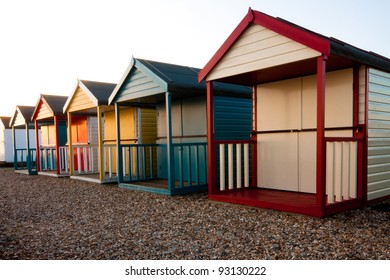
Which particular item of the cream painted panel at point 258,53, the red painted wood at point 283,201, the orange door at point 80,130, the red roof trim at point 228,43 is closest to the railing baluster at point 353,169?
the red painted wood at point 283,201

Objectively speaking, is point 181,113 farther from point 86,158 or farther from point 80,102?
point 86,158

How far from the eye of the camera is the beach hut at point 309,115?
15.3ft

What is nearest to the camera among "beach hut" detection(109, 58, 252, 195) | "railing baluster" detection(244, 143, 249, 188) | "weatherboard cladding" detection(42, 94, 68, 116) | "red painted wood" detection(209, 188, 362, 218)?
"red painted wood" detection(209, 188, 362, 218)

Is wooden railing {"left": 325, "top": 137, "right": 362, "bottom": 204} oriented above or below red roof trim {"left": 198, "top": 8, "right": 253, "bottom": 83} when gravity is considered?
below

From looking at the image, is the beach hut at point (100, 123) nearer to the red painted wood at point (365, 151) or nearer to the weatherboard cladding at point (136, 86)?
the weatherboard cladding at point (136, 86)

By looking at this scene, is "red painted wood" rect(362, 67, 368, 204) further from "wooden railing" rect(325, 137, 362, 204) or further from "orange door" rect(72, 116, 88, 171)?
"orange door" rect(72, 116, 88, 171)

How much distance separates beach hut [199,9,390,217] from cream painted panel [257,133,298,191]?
0.06 ft

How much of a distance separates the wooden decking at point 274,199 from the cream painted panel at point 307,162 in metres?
0.17

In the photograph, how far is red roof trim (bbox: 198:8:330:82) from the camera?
438cm

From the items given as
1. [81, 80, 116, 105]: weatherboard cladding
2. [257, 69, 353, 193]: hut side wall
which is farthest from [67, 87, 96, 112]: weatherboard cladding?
[257, 69, 353, 193]: hut side wall

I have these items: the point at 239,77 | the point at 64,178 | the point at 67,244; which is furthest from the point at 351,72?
the point at 64,178

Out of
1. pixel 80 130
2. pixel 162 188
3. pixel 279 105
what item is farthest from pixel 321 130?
pixel 80 130

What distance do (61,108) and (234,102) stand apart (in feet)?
23.0

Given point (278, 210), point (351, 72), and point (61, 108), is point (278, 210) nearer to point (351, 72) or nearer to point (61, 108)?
point (351, 72)
